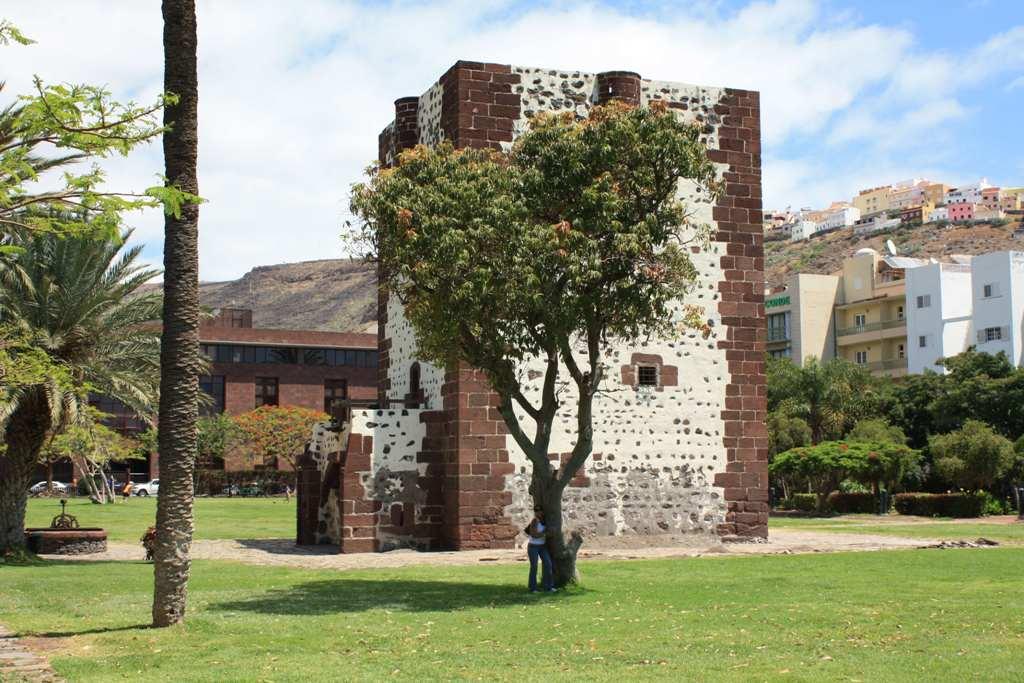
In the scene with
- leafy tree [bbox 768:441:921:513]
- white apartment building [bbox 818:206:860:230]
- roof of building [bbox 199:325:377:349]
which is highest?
white apartment building [bbox 818:206:860:230]

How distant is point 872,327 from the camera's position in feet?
276

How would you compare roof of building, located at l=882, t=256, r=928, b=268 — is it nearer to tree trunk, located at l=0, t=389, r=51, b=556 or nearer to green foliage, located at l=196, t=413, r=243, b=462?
green foliage, located at l=196, t=413, r=243, b=462

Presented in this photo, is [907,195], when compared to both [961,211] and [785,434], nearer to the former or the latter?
[961,211]

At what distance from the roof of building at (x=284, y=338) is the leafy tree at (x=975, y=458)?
180ft

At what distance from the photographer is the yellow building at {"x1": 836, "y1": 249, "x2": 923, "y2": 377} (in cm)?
8250

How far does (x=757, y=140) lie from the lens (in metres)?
26.5

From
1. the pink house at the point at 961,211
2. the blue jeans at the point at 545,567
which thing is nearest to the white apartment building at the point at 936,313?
the blue jeans at the point at 545,567

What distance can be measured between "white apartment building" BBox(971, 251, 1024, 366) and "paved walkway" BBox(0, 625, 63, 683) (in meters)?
69.3

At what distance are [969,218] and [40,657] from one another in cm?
14671

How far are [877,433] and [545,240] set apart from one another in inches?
1533

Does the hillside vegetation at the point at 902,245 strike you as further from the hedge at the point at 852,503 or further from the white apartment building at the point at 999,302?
the hedge at the point at 852,503

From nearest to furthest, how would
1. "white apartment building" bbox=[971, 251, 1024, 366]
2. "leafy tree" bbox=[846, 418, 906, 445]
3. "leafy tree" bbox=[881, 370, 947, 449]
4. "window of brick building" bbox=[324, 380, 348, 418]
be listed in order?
"leafy tree" bbox=[846, 418, 906, 445], "leafy tree" bbox=[881, 370, 947, 449], "white apartment building" bbox=[971, 251, 1024, 366], "window of brick building" bbox=[324, 380, 348, 418]

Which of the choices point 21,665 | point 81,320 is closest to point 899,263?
point 81,320

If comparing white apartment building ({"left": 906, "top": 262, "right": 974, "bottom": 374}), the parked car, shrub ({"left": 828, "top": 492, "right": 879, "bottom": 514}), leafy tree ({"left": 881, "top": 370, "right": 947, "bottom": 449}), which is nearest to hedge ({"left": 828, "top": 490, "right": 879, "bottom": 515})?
shrub ({"left": 828, "top": 492, "right": 879, "bottom": 514})
